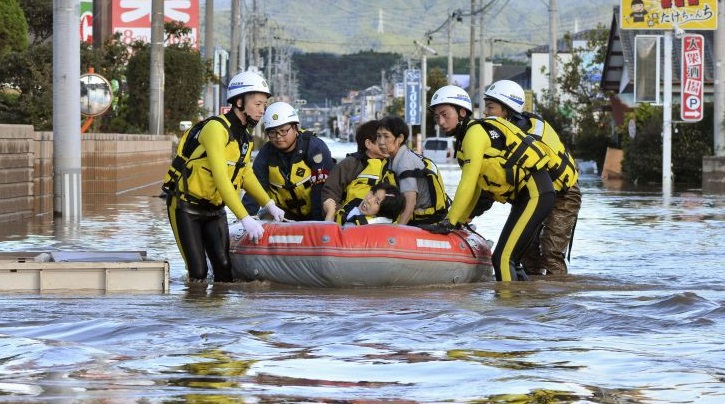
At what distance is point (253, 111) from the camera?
1288 centimetres

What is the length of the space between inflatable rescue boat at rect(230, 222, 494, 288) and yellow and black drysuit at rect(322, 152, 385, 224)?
0.78 meters

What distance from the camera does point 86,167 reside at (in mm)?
30391

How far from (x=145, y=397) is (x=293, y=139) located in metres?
7.08

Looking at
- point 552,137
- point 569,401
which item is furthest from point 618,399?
point 552,137

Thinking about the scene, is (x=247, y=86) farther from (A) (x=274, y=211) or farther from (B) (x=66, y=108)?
(B) (x=66, y=108)

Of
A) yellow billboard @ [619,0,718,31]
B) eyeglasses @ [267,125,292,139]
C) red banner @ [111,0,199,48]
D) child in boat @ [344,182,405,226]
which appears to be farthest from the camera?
red banner @ [111,0,199,48]

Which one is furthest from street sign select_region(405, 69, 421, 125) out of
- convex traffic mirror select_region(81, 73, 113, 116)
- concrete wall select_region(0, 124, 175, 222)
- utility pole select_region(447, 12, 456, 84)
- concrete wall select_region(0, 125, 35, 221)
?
concrete wall select_region(0, 125, 35, 221)

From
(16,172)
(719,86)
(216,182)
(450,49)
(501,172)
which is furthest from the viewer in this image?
(450,49)

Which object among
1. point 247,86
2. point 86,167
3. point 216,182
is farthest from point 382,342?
point 86,167

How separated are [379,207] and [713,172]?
26873 millimetres

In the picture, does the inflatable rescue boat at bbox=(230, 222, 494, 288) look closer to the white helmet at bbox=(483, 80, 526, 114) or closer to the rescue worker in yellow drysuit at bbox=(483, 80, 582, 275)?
the rescue worker in yellow drysuit at bbox=(483, 80, 582, 275)

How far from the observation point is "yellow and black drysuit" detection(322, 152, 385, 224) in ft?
45.7

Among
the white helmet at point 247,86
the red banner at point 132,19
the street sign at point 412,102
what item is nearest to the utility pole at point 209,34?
the red banner at point 132,19

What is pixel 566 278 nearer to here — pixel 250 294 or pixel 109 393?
pixel 250 294
